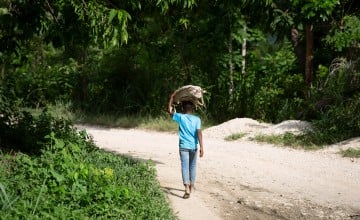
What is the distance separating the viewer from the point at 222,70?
54.3 feet

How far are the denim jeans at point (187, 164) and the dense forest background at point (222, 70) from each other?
11.1 ft

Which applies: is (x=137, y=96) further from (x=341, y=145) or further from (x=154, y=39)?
(x=341, y=145)

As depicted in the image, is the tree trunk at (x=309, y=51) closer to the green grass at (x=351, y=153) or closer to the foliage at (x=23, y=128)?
the green grass at (x=351, y=153)

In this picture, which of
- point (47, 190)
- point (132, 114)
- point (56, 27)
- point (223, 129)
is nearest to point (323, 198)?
point (47, 190)

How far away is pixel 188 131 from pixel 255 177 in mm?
2264

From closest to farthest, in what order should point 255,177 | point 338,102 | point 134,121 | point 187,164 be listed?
point 187,164 < point 255,177 < point 338,102 < point 134,121

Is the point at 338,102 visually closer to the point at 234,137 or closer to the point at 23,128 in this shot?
the point at 234,137

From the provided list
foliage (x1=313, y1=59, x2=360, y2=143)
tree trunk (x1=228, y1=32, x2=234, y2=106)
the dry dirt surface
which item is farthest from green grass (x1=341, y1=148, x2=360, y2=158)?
tree trunk (x1=228, y1=32, x2=234, y2=106)

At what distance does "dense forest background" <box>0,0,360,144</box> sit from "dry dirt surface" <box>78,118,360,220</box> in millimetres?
1281

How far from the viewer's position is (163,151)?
37.7 ft

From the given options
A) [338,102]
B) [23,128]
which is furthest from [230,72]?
[23,128]

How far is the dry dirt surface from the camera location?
699 cm

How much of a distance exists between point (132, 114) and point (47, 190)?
1124 cm

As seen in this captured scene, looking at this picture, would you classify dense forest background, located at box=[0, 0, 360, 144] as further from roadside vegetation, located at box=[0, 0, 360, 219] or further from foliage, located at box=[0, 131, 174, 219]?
foliage, located at box=[0, 131, 174, 219]
